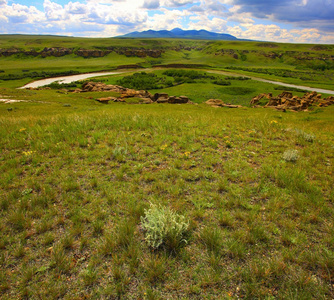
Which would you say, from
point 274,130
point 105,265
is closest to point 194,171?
point 105,265

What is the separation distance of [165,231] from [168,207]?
56 centimetres

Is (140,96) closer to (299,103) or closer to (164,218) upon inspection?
(299,103)

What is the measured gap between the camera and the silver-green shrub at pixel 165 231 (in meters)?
4.09

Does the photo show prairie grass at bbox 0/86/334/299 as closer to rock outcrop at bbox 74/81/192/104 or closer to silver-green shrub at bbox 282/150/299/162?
silver-green shrub at bbox 282/150/299/162

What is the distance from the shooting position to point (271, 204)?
5.16 meters

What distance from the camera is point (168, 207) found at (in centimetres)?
453

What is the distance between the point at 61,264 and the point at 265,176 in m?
6.05

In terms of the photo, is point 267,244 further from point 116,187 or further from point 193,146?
point 193,146

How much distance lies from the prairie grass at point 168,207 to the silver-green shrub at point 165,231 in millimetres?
163

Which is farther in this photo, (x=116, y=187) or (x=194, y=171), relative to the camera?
(x=194, y=171)

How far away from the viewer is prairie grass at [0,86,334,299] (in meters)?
3.44

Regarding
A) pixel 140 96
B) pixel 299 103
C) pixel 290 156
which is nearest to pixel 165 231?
pixel 290 156

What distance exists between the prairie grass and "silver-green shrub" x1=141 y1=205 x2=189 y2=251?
16cm

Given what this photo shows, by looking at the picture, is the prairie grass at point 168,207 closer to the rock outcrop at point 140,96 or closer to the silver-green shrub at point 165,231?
the silver-green shrub at point 165,231
